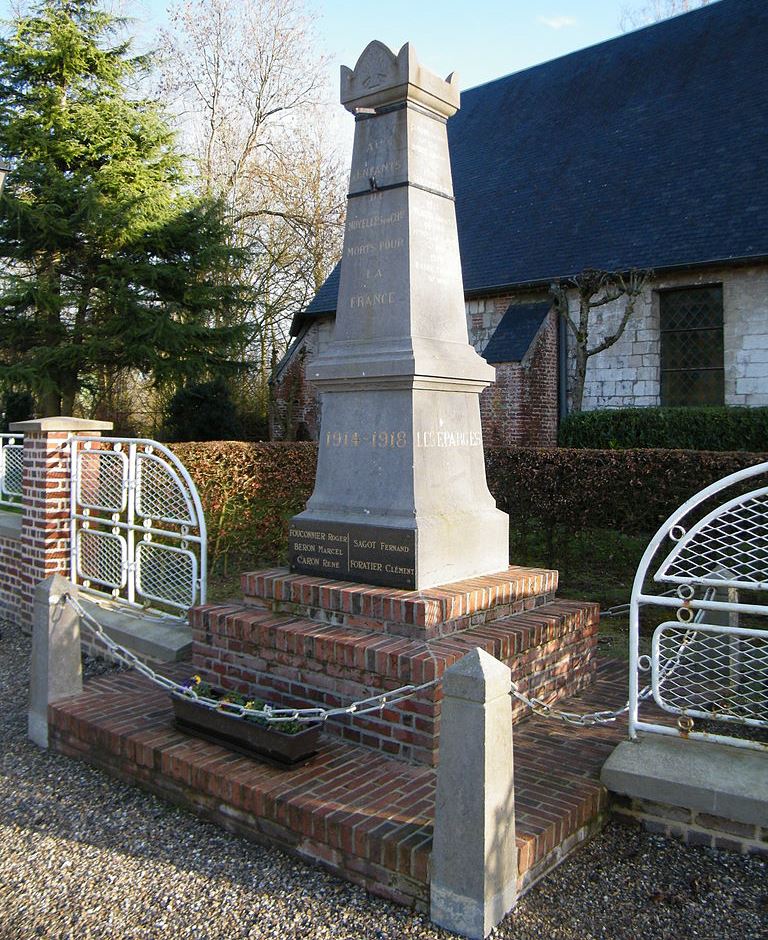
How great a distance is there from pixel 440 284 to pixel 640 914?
3404mm

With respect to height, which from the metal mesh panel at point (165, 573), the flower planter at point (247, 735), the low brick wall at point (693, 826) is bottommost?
the low brick wall at point (693, 826)

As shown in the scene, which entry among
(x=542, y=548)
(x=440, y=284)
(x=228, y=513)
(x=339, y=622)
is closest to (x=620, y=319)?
(x=542, y=548)

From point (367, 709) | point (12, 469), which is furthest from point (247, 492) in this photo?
point (367, 709)

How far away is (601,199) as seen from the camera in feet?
52.6

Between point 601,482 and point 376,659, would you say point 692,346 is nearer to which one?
point 601,482

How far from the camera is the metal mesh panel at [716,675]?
12.4 feet

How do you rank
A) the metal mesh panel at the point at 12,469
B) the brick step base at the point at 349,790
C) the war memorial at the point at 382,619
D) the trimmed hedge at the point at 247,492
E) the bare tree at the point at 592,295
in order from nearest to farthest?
the brick step base at the point at 349,790, the war memorial at the point at 382,619, the trimmed hedge at the point at 247,492, the metal mesh panel at the point at 12,469, the bare tree at the point at 592,295

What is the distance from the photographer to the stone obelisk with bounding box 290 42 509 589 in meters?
4.60

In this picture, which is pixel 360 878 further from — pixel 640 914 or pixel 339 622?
pixel 339 622

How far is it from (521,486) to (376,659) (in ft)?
13.9

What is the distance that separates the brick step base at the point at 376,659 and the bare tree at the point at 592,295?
8.98m

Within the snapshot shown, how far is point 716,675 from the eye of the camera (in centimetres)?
486

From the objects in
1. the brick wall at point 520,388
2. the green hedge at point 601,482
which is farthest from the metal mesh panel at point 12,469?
the brick wall at point 520,388

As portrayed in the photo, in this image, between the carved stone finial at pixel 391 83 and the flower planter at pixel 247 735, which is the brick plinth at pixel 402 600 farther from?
the carved stone finial at pixel 391 83
